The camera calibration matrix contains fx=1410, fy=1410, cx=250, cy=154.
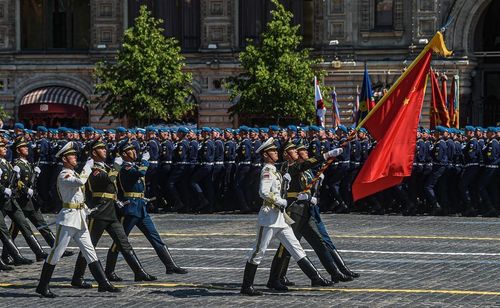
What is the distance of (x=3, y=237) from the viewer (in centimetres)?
2005

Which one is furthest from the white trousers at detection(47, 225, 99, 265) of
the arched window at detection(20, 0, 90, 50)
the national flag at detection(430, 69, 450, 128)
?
the arched window at detection(20, 0, 90, 50)

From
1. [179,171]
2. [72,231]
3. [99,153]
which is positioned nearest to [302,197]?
[99,153]

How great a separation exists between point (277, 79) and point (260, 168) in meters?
12.5

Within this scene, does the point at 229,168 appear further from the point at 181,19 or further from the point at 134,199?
the point at 181,19

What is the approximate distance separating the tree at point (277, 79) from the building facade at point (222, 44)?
308cm

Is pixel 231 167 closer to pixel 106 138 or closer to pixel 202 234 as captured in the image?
pixel 106 138

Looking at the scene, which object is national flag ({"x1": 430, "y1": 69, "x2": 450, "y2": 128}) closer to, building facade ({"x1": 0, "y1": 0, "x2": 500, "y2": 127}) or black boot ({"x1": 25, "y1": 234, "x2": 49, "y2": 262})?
building facade ({"x1": 0, "y1": 0, "x2": 500, "y2": 127})

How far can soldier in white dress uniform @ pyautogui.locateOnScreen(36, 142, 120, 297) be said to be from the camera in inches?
669

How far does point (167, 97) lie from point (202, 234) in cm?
1870

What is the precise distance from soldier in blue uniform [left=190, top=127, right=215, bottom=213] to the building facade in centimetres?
1569

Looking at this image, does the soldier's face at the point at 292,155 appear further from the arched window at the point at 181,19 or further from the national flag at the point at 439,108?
the arched window at the point at 181,19

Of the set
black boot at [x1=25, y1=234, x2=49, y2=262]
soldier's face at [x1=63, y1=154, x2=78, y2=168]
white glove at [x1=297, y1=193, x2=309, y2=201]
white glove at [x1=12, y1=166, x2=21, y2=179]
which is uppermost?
soldier's face at [x1=63, y1=154, x2=78, y2=168]

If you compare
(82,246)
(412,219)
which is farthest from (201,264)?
(412,219)

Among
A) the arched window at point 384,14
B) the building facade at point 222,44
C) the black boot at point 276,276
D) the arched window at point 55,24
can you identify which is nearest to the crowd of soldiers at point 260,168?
the black boot at point 276,276
